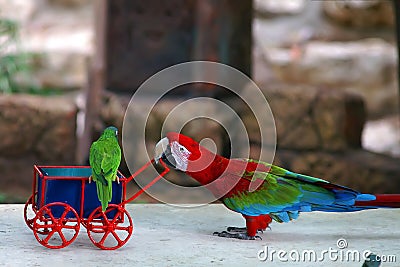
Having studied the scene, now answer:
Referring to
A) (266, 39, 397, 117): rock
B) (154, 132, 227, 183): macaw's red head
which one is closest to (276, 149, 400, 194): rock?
(266, 39, 397, 117): rock

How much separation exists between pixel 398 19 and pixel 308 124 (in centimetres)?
49

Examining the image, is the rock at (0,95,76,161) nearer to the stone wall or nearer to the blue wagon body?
the stone wall

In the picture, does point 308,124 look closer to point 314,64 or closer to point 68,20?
point 314,64

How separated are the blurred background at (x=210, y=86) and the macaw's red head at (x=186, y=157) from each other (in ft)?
3.27

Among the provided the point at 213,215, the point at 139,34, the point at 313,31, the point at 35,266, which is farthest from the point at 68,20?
the point at 35,266

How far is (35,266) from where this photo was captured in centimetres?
122

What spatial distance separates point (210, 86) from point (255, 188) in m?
1.46

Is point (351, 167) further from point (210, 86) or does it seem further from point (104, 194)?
point (104, 194)

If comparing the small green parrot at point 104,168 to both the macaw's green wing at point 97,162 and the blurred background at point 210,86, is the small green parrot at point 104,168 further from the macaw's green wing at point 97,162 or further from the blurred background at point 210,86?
the blurred background at point 210,86

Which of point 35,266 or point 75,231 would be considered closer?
point 35,266

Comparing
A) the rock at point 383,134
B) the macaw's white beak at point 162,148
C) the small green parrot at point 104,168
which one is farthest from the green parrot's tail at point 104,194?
the rock at point 383,134

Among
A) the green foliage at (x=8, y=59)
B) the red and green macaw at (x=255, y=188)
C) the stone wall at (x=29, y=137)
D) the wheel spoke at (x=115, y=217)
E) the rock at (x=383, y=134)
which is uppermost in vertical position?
the red and green macaw at (x=255, y=188)

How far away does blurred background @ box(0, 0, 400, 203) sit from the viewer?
288 centimetres

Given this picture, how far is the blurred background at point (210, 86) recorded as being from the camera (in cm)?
288
